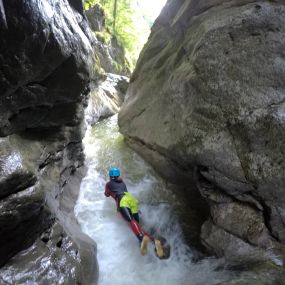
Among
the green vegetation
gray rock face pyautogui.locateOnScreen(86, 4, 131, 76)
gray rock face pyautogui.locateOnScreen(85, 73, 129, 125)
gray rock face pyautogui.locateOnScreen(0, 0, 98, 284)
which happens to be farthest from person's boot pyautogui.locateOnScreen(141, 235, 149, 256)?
the green vegetation

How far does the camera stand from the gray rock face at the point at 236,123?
6.07m

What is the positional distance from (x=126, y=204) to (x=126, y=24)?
28.6 m

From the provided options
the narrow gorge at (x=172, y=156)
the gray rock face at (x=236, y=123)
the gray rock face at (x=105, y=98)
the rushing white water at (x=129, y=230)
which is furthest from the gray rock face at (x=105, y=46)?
the gray rock face at (x=236, y=123)

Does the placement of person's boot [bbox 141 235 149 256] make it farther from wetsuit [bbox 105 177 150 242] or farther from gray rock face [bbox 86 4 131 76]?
gray rock face [bbox 86 4 131 76]

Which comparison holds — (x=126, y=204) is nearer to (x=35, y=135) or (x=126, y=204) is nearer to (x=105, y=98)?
(x=35, y=135)

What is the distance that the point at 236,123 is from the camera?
6328 mm

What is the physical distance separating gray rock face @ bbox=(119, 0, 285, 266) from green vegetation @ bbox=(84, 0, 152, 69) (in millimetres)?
21825

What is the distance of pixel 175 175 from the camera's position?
Result: 28.6 ft

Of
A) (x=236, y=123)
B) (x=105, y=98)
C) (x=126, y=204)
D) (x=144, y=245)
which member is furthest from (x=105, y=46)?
(x=144, y=245)

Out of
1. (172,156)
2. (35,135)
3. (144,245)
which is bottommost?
(144,245)

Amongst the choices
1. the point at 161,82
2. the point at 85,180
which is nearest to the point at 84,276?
the point at 85,180

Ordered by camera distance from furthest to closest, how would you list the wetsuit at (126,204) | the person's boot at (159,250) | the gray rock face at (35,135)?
1. the wetsuit at (126,204)
2. the person's boot at (159,250)
3. the gray rock face at (35,135)

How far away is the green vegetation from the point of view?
30766 mm

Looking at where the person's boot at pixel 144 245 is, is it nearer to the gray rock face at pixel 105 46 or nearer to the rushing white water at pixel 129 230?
the rushing white water at pixel 129 230
